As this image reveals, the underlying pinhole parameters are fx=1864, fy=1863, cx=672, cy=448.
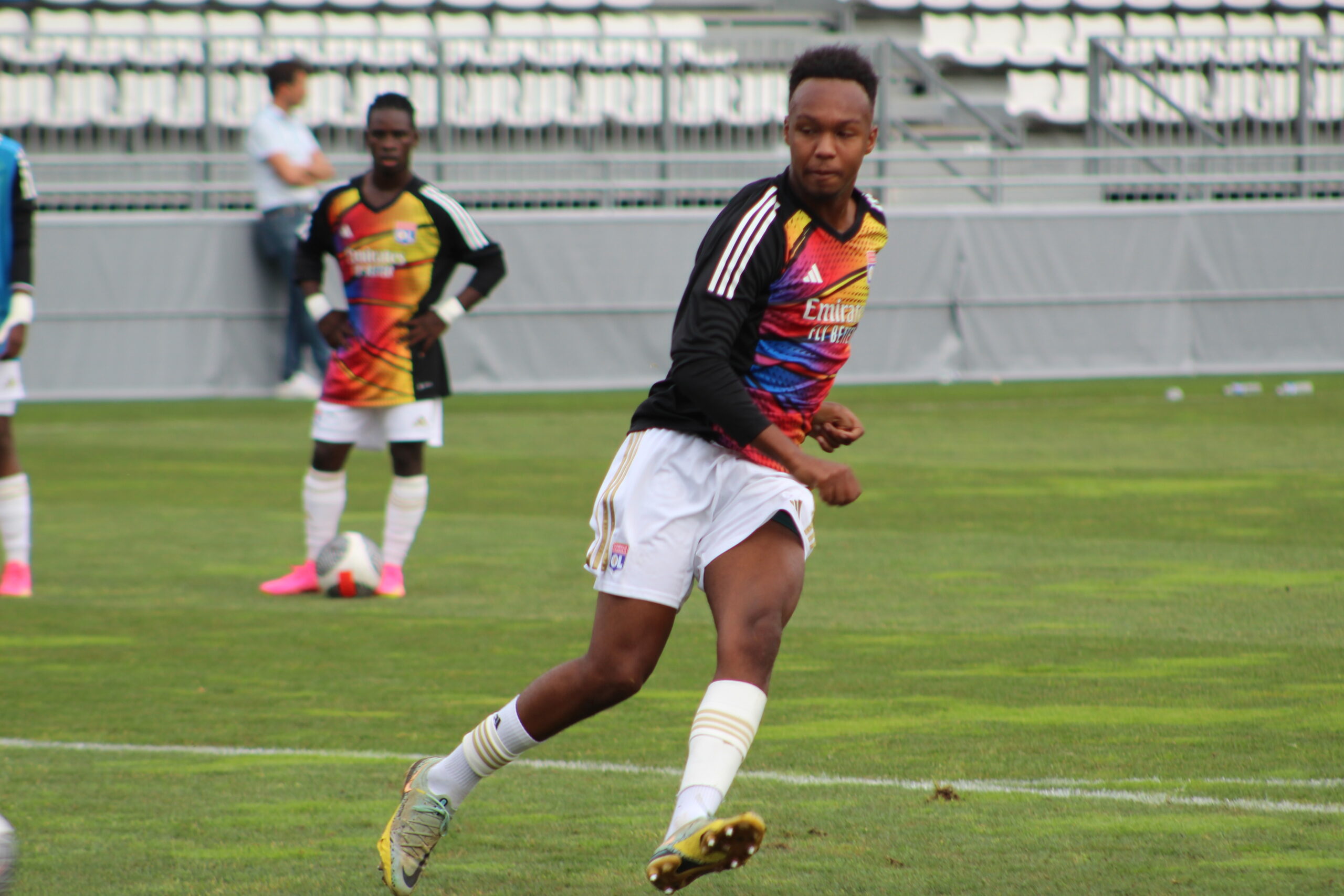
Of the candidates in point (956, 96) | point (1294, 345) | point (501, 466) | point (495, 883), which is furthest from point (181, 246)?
point (495, 883)

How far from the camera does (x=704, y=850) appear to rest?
3416 mm

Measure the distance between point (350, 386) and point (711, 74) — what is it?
15021 millimetres

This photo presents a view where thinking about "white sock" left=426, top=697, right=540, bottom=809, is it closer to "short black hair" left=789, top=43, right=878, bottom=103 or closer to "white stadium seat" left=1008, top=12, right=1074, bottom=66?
"short black hair" left=789, top=43, right=878, bottom=103

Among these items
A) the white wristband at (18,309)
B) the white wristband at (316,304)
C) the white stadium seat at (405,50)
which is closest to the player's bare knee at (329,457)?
the white wristband at (316,304)

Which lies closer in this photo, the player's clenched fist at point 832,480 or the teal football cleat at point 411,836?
the player's clenched fist at point 832,480

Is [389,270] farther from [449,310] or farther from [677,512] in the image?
[677,512]

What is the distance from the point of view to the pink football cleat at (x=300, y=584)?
27.8ft

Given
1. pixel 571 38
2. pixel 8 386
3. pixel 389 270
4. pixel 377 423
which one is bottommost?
pixel 377 423

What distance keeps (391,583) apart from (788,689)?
2.73 meters

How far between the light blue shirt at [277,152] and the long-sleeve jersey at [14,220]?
9.36 meters

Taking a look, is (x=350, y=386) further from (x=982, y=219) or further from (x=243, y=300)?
(x=982, y=219)

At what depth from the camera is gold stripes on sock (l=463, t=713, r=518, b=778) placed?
4.07m

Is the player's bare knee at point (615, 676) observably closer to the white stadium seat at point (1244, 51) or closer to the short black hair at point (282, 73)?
the short black hair at point (282, 73)

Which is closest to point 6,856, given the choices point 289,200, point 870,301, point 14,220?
point 14,220
